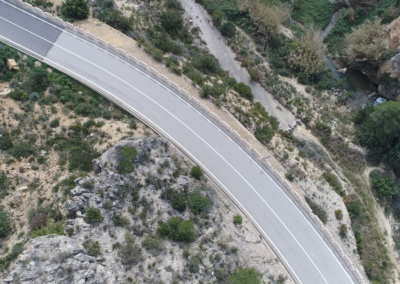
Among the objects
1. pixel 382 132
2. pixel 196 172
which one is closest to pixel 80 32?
pixel 196 172

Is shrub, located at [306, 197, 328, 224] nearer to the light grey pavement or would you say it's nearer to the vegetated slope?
the vegetated slope

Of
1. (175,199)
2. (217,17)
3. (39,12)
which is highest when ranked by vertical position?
(217,17)

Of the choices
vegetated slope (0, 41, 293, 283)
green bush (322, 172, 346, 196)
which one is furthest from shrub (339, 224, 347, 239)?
vegetated slope (0, 41, 293, 283)

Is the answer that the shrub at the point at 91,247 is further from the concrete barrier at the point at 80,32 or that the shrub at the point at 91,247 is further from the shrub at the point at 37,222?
the concrete barrier at the point at 80,32

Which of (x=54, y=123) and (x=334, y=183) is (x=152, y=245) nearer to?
(x=54, y=123)

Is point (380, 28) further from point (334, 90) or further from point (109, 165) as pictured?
point (109, 165)

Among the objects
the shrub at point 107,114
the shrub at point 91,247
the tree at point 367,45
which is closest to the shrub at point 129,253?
the shrub at point 91,247
